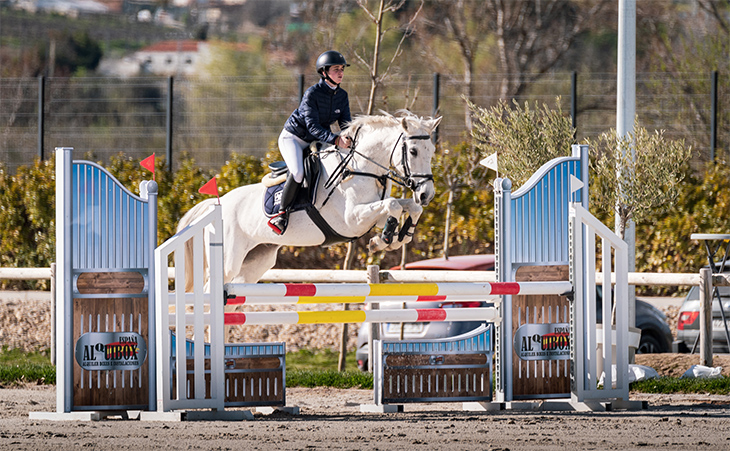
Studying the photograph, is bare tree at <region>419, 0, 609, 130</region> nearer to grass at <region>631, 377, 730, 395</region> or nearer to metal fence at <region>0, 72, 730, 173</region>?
metal fence at <region>0, 72, 730, 173</region>

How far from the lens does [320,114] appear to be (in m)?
6.73

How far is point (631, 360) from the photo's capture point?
8.19 metres

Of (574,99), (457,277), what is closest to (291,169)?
(457,277)

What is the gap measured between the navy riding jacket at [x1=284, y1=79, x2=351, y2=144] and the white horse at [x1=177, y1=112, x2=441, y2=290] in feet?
0.51

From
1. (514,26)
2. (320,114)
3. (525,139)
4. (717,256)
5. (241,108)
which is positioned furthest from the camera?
(241,108)

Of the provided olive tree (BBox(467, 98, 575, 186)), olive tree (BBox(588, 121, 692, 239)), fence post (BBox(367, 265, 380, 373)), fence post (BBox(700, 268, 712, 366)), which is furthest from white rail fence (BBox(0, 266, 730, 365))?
olive tree (BBox(467, 98, 575, 186))

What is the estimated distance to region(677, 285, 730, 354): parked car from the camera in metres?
9.55

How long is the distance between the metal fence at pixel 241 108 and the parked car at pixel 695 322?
2800 mm

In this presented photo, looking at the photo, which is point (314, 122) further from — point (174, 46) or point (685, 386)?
point (174, 46)

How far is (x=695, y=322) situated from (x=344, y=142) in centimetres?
464

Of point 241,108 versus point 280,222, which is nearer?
point 280,222

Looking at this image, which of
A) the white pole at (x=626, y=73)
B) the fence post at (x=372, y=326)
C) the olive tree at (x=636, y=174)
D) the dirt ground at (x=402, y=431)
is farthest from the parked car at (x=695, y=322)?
the dirt ground at (x=402, y=431)

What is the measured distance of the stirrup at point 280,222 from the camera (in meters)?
6.81

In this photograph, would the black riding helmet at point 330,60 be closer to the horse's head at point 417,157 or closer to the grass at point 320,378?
the horse's head at point 417,157
